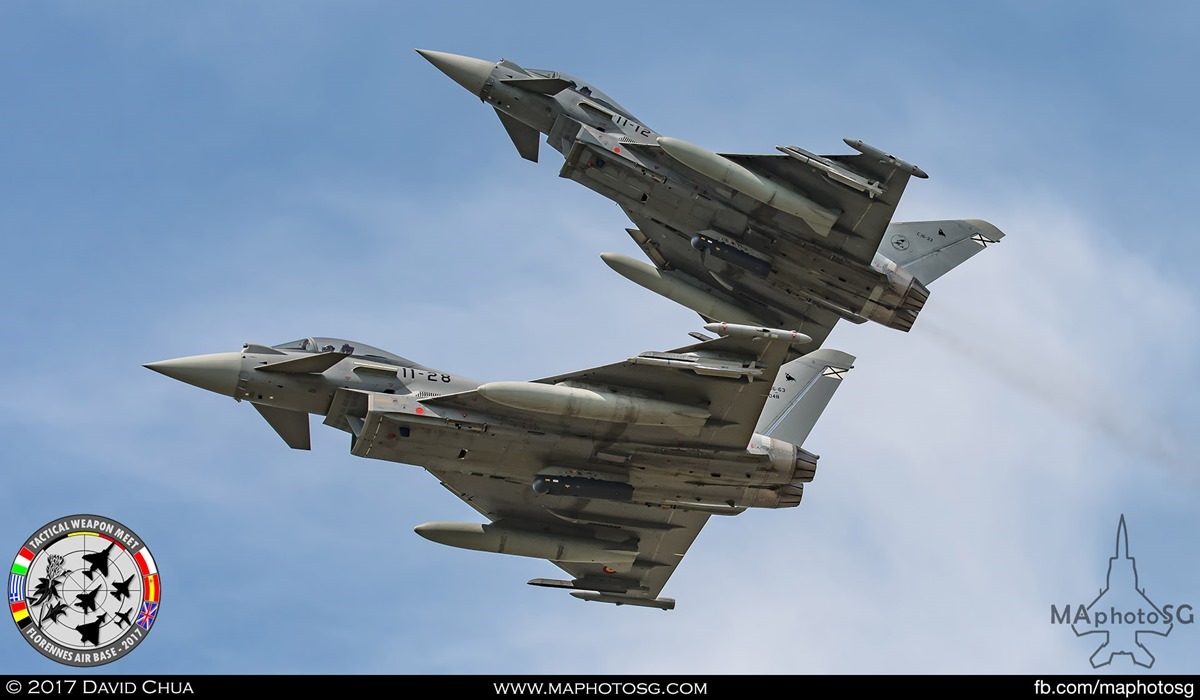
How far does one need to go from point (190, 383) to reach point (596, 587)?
1313 centimetres

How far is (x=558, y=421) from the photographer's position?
37344 millimetres

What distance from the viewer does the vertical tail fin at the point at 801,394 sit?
40938 millimetres

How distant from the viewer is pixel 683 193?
4244cm

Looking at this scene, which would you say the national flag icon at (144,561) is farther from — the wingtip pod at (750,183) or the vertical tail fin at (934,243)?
the vertical tail fin at (934,243)

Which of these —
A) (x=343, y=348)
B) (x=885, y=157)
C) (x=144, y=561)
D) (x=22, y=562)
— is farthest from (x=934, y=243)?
(x=22, y=562)

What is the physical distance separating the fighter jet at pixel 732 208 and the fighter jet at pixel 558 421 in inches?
122

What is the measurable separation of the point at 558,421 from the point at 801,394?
23.2ft

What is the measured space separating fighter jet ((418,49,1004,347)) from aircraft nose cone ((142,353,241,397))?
10.5 m

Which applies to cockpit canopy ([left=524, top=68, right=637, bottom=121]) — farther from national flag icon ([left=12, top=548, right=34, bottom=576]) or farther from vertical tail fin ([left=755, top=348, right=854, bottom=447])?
national flag icon ([left=12, top=548, right=34, bottom=576])

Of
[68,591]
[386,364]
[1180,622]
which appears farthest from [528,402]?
[1180,622]

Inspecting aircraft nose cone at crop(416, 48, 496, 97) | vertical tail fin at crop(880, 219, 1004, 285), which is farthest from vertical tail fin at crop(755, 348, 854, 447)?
aircraft nose cone at crop(416, 48, 496, 97)

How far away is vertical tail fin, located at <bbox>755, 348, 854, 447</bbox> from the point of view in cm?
4094

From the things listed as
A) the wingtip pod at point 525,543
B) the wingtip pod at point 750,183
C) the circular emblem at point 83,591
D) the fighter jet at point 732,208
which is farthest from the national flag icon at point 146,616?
the wingtip pod at point 750,183

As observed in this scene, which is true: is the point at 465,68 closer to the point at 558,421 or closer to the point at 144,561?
the point at 558,421
